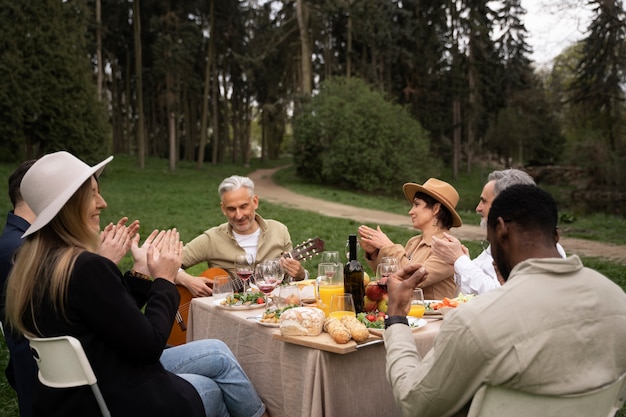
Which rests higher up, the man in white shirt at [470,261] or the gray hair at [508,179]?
the gray hair at [508,179]

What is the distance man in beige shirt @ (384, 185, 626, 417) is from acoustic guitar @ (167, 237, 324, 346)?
2556 mm

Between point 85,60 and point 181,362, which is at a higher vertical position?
point 85,60

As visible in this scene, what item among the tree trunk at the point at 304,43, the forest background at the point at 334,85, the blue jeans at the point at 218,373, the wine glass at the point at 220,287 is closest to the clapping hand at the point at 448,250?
the wine glass at the point at 220,287

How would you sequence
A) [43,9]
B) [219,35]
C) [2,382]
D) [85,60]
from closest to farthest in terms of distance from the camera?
1. [2,382]
2. [43,9]
3. [85,60]
4. [219,35]

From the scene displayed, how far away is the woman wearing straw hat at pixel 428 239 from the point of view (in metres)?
4.52

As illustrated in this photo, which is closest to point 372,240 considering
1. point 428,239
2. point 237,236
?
point 428,239

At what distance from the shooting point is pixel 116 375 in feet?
9.12

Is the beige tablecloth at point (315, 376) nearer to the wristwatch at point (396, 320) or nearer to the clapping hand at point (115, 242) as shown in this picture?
the wristwatch at point (396, 320)

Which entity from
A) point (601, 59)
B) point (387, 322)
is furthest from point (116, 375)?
point (601, 59)

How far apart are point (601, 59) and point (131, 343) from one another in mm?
26266

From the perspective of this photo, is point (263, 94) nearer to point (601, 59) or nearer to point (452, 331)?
point (601, 59)

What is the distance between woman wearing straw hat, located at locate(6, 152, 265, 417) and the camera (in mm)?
2633

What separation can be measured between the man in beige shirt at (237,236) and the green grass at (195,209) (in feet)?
7.09

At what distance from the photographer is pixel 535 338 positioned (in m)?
2.01
